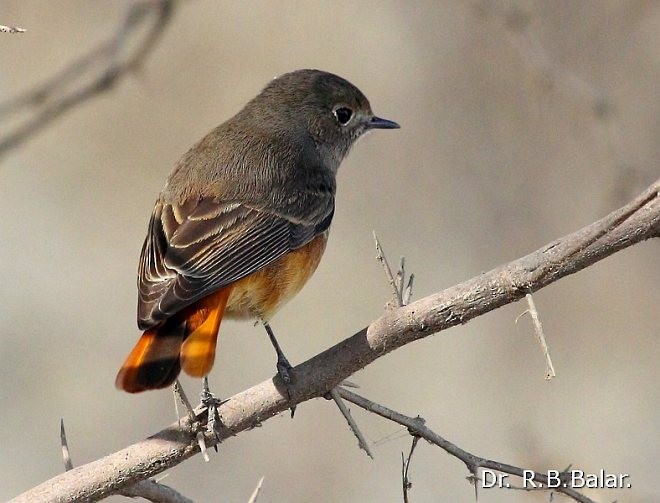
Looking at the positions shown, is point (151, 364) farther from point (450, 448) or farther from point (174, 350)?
point (450, 448)

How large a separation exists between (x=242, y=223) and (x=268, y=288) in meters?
0.33

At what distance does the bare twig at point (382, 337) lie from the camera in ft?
8.50

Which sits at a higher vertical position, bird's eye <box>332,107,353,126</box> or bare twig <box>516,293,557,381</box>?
bird's eye <box>332,107,353,126</box>

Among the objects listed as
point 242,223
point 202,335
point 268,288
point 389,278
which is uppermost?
point 242,223

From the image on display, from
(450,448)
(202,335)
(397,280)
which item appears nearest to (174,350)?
(202,335)

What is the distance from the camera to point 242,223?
4355mm

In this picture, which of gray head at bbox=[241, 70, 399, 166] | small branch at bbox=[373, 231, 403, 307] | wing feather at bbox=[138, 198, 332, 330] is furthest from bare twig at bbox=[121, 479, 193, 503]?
gray head at bbox=[241, 70, 399, 166]

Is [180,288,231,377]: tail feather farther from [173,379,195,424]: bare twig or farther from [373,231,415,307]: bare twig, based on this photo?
[373,231,415,307]: bare twig

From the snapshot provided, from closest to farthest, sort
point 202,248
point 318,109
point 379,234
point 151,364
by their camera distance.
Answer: point 151,364 → point 202,248 → point 318,109 → point 379,234

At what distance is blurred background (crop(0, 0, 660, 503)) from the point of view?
676 centimetres

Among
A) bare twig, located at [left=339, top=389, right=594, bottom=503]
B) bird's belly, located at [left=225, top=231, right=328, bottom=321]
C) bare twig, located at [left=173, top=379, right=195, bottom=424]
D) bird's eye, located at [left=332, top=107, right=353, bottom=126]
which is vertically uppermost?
bird's eye, located at [left=332, top=107, right=353, bottom=126]

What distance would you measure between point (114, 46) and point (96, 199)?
12.1 feet

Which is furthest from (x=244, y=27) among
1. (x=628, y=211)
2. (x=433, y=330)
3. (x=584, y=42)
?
(x=628, y=211)

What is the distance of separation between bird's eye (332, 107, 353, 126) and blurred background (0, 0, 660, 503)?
58.9 inches
